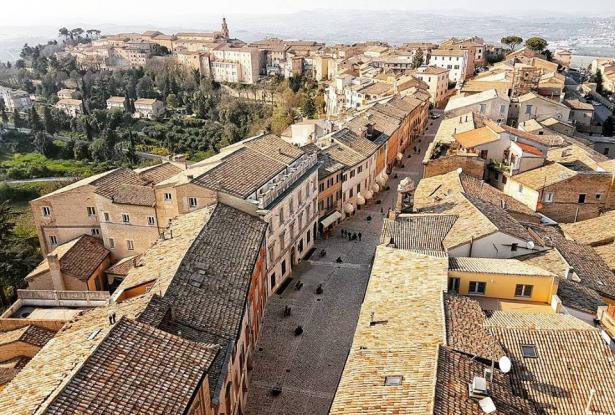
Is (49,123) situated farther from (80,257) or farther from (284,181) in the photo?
(284,181)

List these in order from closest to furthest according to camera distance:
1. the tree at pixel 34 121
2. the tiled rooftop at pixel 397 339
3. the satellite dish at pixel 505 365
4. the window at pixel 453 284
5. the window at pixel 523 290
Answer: the tiled rooftop at pixel 397 339 → the satellite dish at pixel 505 365 → the window at pixel 523 290 → the window at pixel 453 284 → the tree at pixel 34 121

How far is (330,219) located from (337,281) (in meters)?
9.20

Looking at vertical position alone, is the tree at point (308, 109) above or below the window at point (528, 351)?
below

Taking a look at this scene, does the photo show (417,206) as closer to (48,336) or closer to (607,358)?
(607,358)

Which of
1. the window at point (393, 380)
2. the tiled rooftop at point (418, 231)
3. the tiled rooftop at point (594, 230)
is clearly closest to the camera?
the window at point (393, 380)

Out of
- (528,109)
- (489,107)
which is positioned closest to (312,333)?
(489,107)

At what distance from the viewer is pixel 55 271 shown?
118 feet

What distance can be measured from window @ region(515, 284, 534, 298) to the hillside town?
10 centimetres

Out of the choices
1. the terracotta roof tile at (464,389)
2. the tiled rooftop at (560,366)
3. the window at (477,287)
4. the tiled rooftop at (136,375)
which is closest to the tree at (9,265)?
the tiled rooftop at (136,375)

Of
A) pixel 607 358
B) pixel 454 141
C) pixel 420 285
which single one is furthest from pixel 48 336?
pixel 454 141

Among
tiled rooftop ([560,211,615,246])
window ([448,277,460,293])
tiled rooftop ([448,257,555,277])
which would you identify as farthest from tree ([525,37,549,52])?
window ([448,277,460,293])

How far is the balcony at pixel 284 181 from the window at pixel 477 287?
47.1 feet

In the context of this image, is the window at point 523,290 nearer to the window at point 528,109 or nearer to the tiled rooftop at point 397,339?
the tiled rooftop at point 397,339

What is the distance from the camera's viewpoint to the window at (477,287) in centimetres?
2648
